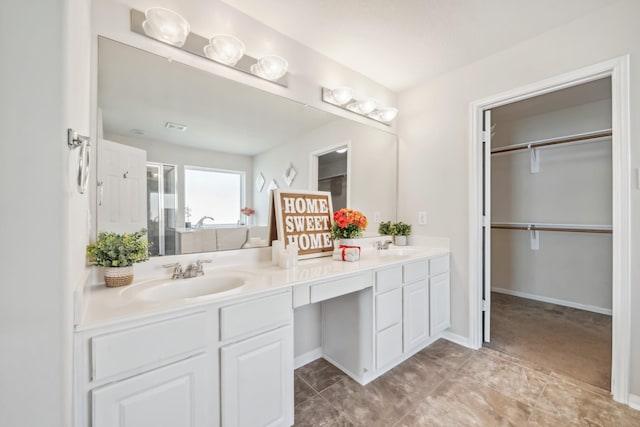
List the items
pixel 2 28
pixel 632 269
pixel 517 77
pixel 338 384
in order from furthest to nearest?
pixel 517 77
pixel 338 384
pixel 632 269
pixel 2 28

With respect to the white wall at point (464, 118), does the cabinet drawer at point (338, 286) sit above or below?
below

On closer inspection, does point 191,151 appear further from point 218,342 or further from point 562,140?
point 562,140

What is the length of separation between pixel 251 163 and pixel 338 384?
5.19ft

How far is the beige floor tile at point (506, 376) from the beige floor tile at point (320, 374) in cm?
87

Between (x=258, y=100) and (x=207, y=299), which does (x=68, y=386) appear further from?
(x=258, y=100)

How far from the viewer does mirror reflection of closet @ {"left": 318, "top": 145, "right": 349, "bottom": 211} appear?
224cm

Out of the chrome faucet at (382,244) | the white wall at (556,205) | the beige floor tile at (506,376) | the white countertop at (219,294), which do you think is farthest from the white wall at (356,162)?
the white wall at (556,205)

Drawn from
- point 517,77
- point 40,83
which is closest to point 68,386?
point 40,83

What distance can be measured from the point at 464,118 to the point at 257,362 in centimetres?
244

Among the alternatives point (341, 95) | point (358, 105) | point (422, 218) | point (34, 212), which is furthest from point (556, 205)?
point (34, 212)

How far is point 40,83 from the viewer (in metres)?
0.64

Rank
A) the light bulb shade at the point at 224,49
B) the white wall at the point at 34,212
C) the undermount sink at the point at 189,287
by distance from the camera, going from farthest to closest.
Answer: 1. the light bulb shade at the point at 224,49
2. the undermount sink at the point at 189,287
3. the white wall at the point at 34,212

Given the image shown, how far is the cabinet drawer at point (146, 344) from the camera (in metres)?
0.87

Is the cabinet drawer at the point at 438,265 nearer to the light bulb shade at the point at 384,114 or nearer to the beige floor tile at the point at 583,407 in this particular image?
the beige floor tile at the point at 583,407
